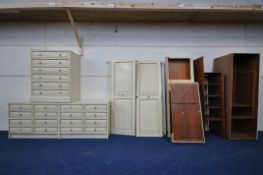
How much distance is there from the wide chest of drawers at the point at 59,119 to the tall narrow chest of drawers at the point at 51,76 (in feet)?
0.53

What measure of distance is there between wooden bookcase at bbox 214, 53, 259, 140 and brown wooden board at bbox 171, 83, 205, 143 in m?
0.64

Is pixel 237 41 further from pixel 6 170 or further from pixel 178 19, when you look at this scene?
pixel 6 170

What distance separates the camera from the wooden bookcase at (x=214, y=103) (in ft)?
10.6

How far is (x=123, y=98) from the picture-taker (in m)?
3.40

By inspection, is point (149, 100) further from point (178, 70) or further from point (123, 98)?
point (178, 70)

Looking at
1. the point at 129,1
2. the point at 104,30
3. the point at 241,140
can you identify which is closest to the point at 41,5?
the point at 104,30

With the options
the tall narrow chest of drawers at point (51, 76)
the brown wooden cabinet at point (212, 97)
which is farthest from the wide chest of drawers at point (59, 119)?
the brown wooden cabinet at point (212, 97)

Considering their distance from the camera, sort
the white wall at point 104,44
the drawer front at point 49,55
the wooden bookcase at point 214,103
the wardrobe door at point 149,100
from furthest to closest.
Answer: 1. the white wall at point 104,44
2. the wardrobe door at point 149,100
3. the wooden bookcase at point 214,103
4. the drawer front at point 49,55

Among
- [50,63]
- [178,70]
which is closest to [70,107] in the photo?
[50,63]

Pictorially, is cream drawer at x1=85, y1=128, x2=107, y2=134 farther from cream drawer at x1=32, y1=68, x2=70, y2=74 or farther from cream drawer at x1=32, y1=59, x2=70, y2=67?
cream drawer at x1=32, y1=59, x2=70, y2=67

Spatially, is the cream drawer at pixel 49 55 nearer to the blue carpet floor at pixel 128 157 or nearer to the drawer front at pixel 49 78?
the drawer front at pixel 49 78

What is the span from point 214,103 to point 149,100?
4.79ft

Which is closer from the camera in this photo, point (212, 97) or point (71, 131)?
point (71, 131)

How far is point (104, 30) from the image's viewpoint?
3656 millimetres
